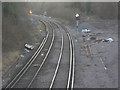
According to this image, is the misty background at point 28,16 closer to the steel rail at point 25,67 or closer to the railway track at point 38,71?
the steel rail at point 25,67

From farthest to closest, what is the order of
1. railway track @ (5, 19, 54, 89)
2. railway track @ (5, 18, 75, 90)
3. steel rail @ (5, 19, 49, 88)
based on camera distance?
steel rail @ (5, 19, 49, 88) → railway track @ (5, 19, 54, 89) → railway track @ (5, 18, 75, 90)

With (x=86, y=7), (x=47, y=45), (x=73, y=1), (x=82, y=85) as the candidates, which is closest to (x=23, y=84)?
(x=82, y=85)

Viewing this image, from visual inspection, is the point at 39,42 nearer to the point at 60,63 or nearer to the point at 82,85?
the point at 60,63

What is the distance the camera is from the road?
1799 centimetres

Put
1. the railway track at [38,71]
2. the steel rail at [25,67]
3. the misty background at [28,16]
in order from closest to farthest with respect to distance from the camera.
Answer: the railway track at [38,71] → the steel rail at [25,67] → the misty background at [28,16]

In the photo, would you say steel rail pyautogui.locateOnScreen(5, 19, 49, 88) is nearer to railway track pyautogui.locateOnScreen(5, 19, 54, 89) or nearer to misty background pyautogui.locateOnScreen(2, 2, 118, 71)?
railway track pyautogui.locateOnScreen(5, 19, 54, 89)

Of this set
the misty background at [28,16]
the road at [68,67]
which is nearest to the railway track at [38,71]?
the road at [68,67]

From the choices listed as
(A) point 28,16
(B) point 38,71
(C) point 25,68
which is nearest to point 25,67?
(C) point 25,68

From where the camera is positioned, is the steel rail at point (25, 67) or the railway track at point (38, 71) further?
the steel rail at point (25, 67)

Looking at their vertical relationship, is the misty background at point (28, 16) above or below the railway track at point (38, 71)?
above

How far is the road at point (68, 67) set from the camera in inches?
708


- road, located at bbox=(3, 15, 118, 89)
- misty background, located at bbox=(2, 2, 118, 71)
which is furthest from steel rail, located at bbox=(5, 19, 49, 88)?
misty background, located at bbox=(2, 2, 118, 71)

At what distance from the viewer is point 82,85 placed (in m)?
17.5

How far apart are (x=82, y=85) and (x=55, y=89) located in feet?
5.71
